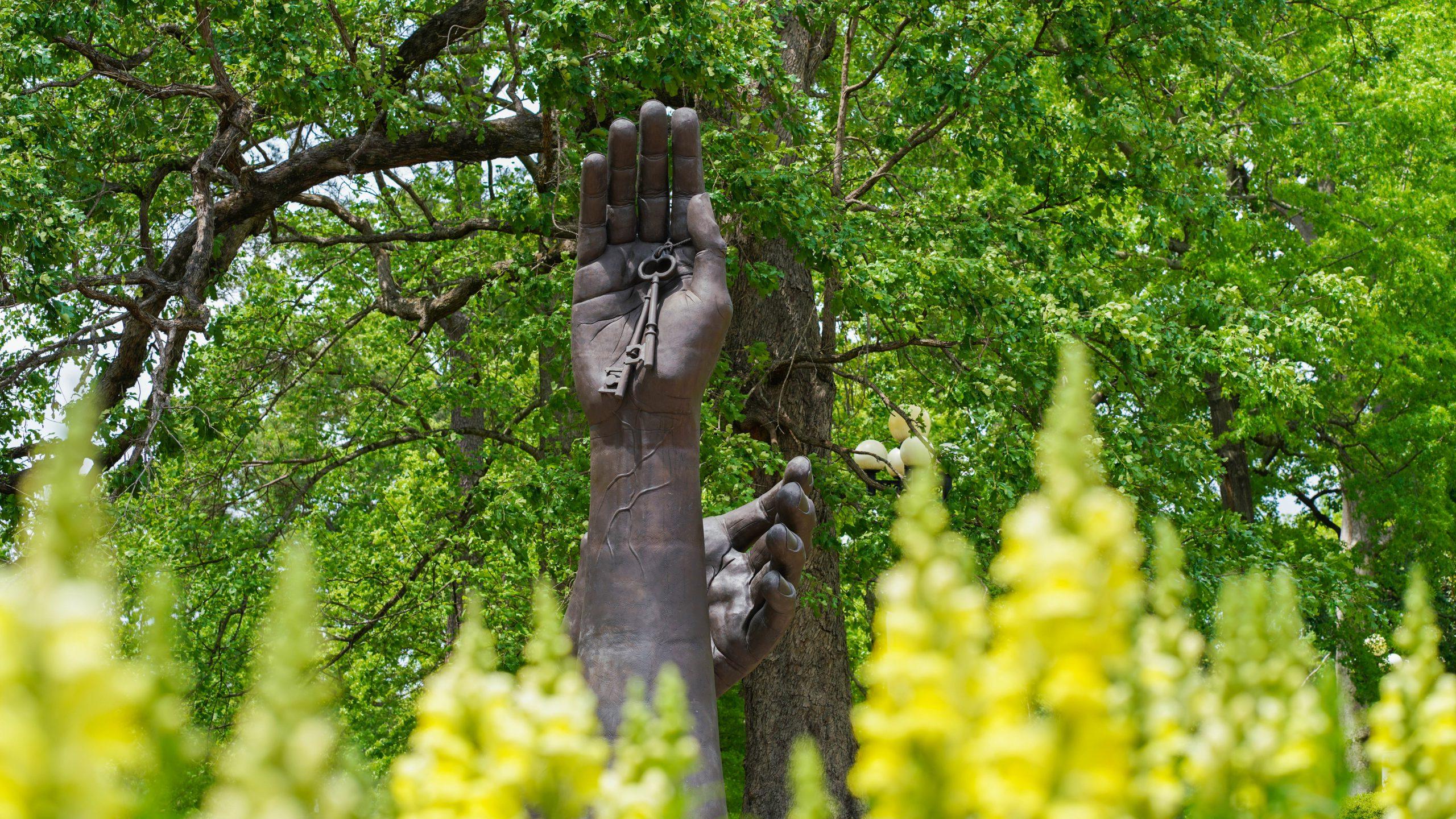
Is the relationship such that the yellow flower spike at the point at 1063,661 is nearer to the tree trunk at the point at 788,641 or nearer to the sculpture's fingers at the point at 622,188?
the sculpture's fingers at the point at 622,188

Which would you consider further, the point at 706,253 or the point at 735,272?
the point at 735,272

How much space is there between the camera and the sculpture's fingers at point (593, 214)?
4906 mm

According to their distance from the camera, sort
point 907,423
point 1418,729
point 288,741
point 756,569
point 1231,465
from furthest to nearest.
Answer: point 1231,465, point 907,423, point 756,569, point 1418,729, point 288,741

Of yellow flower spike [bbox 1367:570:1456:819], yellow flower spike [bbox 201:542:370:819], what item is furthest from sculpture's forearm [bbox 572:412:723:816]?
yellow flower spike [bbox 201:542:370:819]

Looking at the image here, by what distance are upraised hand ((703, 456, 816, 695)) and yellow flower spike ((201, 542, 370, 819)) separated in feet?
10.8

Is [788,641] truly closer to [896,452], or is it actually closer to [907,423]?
[896,452]

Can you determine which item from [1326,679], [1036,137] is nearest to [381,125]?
[1036,137]

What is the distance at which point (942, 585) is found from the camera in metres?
0.99

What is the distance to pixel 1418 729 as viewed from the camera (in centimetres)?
140

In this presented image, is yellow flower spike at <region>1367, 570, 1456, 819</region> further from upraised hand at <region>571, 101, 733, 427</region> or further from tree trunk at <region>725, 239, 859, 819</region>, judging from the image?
tree trunk at <region>725, 239, 859, 819</region>

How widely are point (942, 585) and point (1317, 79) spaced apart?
16.5 meters

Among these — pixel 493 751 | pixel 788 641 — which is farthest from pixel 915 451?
pixel 493 751

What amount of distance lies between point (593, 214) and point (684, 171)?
375 mm

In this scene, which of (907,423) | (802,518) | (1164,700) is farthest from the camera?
(907,423)
